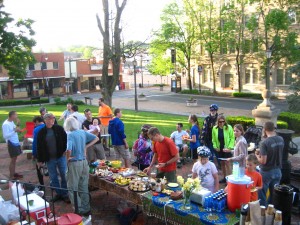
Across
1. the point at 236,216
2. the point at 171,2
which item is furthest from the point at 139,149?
the point at 171,2

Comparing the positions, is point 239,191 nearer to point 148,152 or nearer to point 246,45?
point 148,152

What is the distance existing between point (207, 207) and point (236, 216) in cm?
45

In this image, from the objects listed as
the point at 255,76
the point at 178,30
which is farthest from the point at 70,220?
the point at 178,30

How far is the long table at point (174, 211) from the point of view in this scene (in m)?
4.44

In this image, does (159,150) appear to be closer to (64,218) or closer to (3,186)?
(64,218)

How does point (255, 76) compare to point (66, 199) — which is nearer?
point (66, 199)

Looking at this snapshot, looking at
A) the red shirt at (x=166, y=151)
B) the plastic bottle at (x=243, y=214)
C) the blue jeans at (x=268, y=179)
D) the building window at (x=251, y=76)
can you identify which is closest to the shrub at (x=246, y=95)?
the building window at (x=251, y=76)

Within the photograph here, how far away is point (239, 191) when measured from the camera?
454cm

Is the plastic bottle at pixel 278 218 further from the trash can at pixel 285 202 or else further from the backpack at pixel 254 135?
the backpack at pixel 254 135

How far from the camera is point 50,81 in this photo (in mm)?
48625

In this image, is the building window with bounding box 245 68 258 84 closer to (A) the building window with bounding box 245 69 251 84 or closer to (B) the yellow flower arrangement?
(A) the building window with bounding box 245 69 251 84

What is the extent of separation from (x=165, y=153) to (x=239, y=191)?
1945 millimetres

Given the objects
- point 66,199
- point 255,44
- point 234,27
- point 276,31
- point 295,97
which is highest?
point 234,27

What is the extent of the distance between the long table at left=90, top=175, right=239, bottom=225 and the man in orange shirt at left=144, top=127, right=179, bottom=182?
2.71 ft
